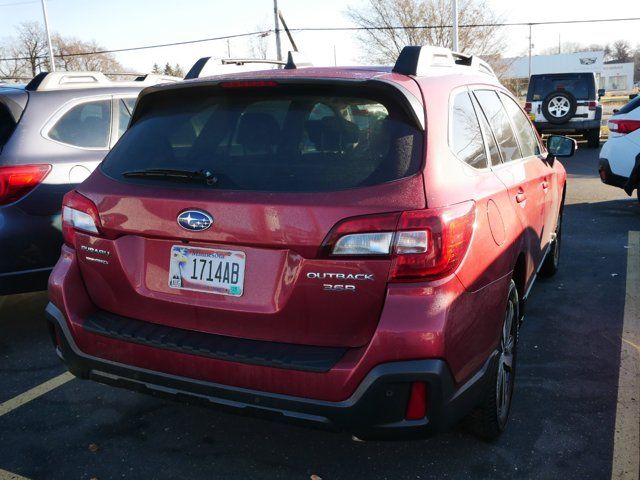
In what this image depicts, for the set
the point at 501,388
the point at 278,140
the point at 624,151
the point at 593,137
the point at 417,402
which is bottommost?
the point at 593,137

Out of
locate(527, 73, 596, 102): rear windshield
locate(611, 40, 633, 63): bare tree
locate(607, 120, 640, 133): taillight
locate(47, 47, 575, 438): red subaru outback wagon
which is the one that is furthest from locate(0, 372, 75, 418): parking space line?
locate(611, 40, 633, 63): bare tree

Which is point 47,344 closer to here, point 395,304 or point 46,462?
point 46,462

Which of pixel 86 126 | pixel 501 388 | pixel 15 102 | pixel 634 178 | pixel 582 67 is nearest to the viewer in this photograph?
pixel 501 388

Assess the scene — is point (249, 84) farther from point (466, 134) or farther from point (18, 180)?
point (18, 180)

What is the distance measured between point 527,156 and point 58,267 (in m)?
2.81

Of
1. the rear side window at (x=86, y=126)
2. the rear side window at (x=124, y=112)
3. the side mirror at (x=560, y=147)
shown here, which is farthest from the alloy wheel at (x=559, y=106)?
the rear side window at (x=86, y=126)

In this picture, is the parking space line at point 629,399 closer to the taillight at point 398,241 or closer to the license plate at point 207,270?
the taillight at point 398,241

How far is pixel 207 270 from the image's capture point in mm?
2359

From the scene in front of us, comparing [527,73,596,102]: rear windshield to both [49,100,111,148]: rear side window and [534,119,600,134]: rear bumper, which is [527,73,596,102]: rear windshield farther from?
[49,100,111,148]: rear side window

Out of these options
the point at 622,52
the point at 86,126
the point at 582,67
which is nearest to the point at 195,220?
the point at 86,126

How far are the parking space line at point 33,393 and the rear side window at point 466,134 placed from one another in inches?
103

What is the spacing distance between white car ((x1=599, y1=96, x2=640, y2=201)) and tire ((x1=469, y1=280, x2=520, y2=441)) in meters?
5.62

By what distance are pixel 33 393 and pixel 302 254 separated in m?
2.16

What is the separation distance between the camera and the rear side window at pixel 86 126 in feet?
14.5
